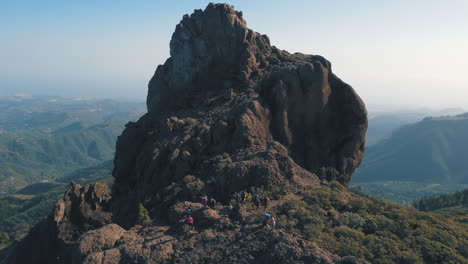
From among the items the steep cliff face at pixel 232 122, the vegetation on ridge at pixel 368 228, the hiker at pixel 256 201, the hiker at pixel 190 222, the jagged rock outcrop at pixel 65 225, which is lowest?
the jagged rock outcrop at pixel 65 225

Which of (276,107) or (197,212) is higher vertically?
(276,107)

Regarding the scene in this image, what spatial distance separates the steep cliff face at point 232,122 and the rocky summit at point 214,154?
0.60ft

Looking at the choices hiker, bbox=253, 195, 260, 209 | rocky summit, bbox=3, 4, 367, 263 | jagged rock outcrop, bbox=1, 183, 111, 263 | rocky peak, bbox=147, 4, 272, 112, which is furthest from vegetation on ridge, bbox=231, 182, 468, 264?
rocky peak, bbox=147, 4, 272, 112

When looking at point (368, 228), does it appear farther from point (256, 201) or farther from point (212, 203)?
point (212, 203)

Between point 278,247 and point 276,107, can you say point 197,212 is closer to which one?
point 278,247

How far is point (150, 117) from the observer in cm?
6191

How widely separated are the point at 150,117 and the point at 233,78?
17.8 metres

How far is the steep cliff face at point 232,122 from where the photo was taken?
40.2 m

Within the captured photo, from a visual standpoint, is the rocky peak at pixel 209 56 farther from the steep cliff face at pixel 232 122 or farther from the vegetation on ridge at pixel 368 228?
the vegetation on ridge at pixel 368 228

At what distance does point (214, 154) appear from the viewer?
4381 cm

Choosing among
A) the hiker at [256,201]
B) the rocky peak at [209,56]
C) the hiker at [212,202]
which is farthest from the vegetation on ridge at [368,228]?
the rocky peak at [209,56]

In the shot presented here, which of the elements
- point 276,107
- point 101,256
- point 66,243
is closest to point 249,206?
point 101,256

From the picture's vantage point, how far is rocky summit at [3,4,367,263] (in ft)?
82.1

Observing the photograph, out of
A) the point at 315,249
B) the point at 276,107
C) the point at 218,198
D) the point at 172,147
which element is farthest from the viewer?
the point at 276,107
